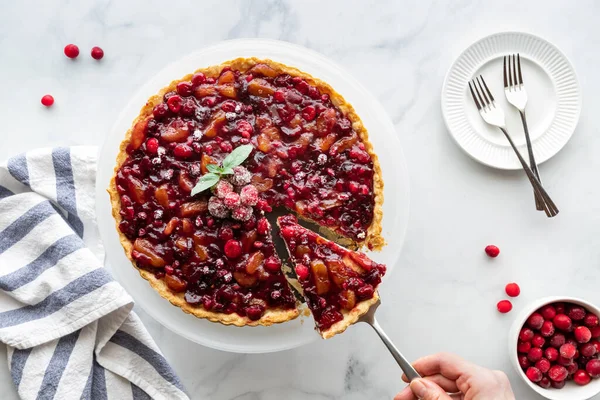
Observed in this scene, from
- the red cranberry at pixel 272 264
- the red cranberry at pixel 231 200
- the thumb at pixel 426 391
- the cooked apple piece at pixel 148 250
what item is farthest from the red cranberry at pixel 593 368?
the cooked apple piece at pixel 148 250

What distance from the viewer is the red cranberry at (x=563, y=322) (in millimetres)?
3641

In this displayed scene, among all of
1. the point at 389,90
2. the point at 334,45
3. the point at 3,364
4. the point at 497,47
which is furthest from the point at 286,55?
the point at 3,364

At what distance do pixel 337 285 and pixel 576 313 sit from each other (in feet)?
5.11

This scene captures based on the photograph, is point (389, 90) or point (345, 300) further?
point (389, 90)

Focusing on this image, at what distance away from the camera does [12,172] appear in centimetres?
361

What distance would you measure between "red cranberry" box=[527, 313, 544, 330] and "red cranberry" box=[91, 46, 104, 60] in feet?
10.1

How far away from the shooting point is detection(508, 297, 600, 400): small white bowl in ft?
11.9

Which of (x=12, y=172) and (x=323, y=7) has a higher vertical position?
(x=323, y=7)

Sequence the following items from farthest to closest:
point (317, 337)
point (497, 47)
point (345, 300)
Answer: point (497, 47)
point (317, 337)
point (345, 300)

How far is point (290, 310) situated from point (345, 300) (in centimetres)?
30

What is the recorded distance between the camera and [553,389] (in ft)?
12.2

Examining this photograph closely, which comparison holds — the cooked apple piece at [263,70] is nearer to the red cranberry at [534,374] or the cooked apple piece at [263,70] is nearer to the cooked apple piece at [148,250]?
the cooked apple piece at [148,250]

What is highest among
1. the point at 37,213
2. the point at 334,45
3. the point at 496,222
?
the point at 334,45

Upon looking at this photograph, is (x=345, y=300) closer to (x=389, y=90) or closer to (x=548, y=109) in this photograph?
(x=389, y=90)
